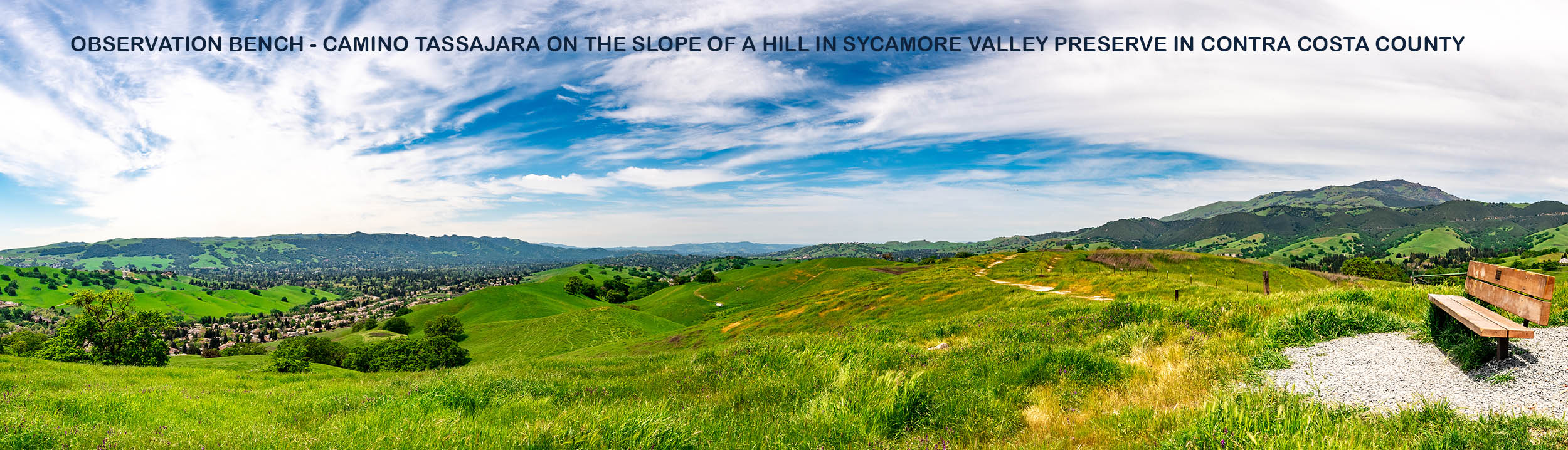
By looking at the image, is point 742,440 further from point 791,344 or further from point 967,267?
point 967,267

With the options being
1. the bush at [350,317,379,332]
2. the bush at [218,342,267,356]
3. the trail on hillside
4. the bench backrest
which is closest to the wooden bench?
the bench backrest

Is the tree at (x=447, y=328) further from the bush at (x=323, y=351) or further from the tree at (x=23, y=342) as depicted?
the tree at (x=23, y=342)

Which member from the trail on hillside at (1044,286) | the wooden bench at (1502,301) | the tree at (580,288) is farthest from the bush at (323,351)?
the wooden bench at (1502,301)

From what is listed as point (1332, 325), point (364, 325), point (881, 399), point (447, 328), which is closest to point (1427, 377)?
point (1332, 325)

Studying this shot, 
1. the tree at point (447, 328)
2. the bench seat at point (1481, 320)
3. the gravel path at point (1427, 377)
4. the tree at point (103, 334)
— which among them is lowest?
the tree at point (447, 328)

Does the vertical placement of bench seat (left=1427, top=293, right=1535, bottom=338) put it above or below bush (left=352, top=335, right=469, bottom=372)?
above

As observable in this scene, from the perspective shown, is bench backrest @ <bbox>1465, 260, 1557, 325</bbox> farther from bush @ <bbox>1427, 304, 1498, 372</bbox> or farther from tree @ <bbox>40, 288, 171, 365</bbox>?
tree @ <bbox>40, 288, 171, 365</bbox>

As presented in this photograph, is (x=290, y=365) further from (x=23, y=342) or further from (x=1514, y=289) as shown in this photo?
(x=23, y=342)
